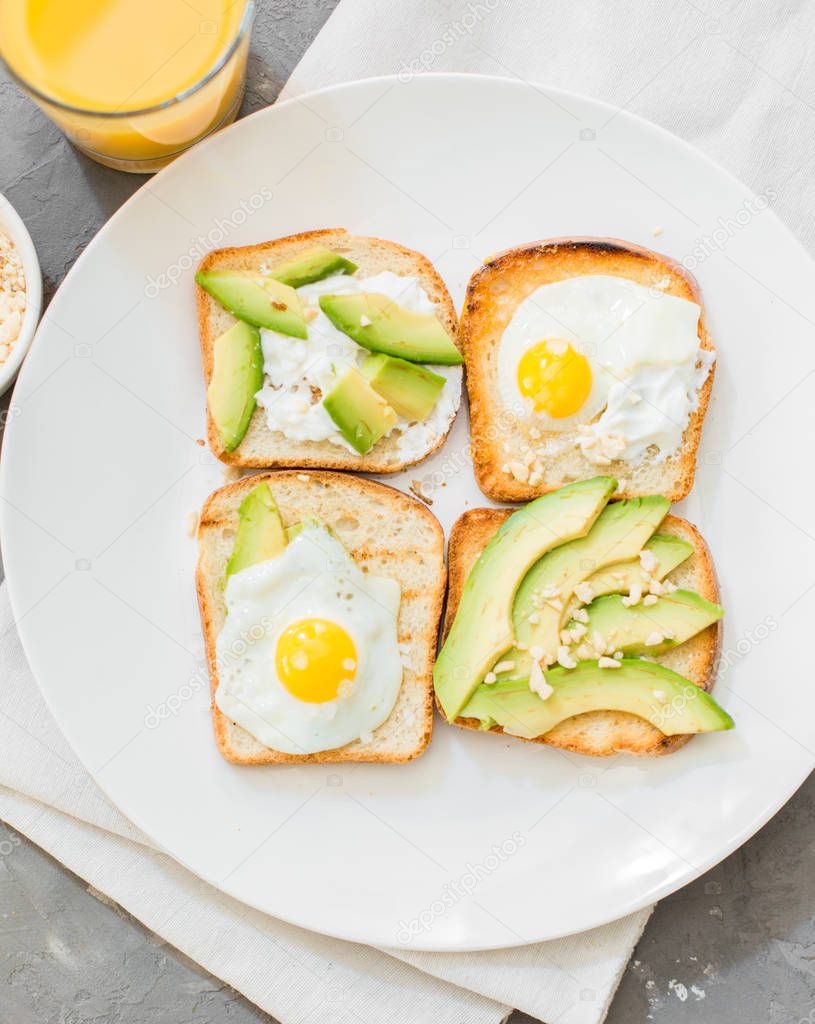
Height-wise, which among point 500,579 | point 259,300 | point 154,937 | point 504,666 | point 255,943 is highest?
point 259,300

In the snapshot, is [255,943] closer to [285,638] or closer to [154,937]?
[154,937]

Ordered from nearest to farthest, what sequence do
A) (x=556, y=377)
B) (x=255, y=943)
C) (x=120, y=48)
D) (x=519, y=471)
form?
(x=120, y=48), (x=556, y=377), (x=519, y=471), (x=255, y=943)

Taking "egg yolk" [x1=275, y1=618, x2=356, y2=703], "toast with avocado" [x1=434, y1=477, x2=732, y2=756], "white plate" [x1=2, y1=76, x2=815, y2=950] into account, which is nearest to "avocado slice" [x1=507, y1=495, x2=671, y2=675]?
"toast with avocado" [x1=434, y1=477, x2=732, y2=756]

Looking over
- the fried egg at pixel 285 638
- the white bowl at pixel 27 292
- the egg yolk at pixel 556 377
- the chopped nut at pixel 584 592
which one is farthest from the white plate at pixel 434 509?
the chopped nut at pixel 584 592

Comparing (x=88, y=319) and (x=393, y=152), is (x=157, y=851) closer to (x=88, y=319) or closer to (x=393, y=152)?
(x=88, y=319)

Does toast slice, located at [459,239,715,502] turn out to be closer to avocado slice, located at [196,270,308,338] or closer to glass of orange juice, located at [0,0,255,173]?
avocado slice, located at [196,270,308,338]

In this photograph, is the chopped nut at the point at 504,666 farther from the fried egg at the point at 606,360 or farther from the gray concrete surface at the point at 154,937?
the gray concrete surface at the point at 154,937

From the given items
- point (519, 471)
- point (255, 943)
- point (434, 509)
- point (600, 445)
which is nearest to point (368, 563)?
point (434, 509)

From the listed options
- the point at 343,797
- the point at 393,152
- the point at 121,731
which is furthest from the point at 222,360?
the point at 343,797
